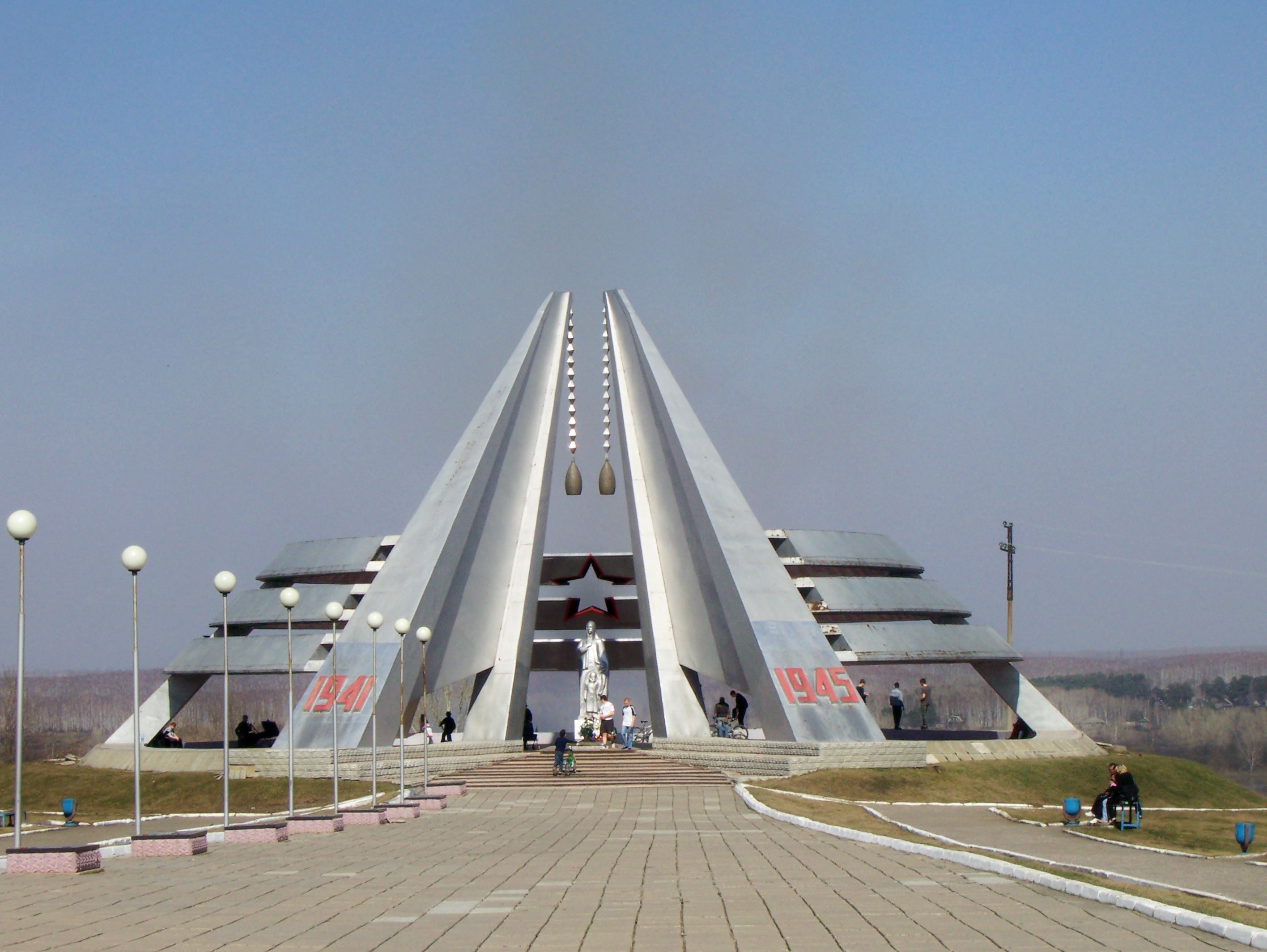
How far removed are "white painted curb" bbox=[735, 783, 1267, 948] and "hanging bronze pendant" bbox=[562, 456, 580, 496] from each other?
1935 cm

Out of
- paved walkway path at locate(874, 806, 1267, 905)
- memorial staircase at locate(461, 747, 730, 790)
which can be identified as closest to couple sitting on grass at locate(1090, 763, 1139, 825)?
paved walkway path at locate(874, 806, 1267, 905)

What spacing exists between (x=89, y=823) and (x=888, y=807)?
32.4 feet

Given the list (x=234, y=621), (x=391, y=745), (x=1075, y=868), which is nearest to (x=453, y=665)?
(x=391, y=745)

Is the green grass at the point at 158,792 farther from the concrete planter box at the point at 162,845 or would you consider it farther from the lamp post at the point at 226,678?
the concrete planter box at the point at 162,845

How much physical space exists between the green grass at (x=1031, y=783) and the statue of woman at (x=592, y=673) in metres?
6.98

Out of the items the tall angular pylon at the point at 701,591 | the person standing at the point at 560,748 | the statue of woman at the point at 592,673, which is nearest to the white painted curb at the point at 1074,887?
the person standing at the point at 560,748

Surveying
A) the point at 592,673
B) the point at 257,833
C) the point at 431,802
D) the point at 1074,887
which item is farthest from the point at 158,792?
the point at 1074,887

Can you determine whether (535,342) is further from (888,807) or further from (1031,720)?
(888,807)

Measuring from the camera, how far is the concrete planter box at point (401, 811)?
1428 centimetres

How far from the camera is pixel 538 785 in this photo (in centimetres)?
1944

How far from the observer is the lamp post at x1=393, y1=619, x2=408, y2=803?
620 inches

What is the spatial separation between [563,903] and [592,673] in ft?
59.6

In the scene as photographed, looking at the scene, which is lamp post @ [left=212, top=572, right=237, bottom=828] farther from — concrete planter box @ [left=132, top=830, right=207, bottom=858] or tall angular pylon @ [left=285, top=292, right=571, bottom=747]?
tall angular pylon @ [left=285, top=292, right=571, bottom=747]

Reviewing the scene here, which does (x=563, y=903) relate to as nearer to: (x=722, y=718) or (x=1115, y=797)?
(x=1115, y=797)
